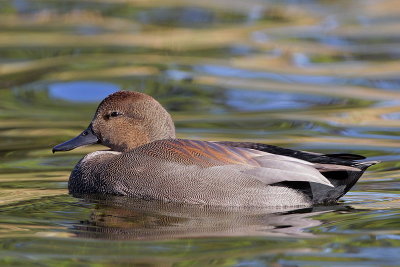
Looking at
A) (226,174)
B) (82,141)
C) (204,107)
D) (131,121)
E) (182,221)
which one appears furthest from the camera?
(204,107)

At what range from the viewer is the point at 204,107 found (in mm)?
11047

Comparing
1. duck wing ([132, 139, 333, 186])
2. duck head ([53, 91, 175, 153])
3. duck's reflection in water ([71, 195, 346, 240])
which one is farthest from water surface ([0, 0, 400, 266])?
duck head ([53, 91, 175, 153])

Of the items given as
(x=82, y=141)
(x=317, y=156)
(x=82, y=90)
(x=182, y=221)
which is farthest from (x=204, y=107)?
(x=182, y=221)

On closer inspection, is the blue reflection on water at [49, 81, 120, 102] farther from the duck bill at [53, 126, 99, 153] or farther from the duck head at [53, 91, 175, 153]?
the duck head at [53, 91, 175, 153]

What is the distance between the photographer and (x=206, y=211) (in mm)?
6562

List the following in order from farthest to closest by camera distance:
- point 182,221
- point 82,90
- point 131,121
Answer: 1. point 82,90
2. point 131,121
3. point 182,221

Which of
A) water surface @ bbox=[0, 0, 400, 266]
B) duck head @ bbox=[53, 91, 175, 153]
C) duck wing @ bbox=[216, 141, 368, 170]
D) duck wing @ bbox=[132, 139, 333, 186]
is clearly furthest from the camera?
duck head @ bbox=[53, 91, 175, 153]

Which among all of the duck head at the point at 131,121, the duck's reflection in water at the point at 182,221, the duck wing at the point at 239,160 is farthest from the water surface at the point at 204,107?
the duck head at the point at 131,121

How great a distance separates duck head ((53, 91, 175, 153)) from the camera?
743 centimetres

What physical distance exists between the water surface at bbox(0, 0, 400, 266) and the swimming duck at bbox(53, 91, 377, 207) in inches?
3.9

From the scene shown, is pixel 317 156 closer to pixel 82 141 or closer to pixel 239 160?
pixel 239 160

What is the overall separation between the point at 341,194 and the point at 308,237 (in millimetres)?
1052

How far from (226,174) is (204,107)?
14.5 ft

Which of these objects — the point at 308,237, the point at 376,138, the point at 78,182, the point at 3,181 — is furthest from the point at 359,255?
the point at 376,138
